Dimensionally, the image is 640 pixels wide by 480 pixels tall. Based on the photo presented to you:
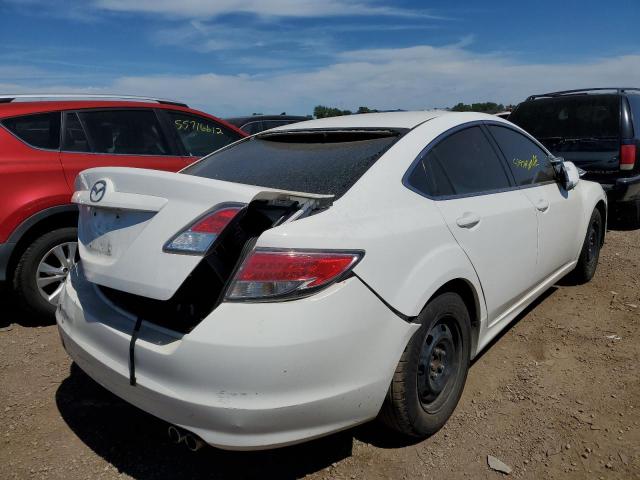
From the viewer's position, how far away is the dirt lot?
2299mm

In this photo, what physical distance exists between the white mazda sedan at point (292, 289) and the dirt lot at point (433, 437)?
0.76ft

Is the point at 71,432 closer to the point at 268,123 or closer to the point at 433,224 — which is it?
the point at 433,224

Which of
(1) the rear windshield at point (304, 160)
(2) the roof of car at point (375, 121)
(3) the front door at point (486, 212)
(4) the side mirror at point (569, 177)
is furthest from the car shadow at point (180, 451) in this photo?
(4) the side mirror at point (569, 177)

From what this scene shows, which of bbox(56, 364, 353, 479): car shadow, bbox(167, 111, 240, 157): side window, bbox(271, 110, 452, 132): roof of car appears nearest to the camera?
bbox(56, 364, 353, 479): car shadow

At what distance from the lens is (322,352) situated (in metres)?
1.83

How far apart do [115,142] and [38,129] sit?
2.05 feet

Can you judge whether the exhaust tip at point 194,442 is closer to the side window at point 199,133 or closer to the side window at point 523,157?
the side window at point 523,157

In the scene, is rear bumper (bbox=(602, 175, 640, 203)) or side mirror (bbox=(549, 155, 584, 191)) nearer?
side mirror (bbox=(549, 155, 584, 191))

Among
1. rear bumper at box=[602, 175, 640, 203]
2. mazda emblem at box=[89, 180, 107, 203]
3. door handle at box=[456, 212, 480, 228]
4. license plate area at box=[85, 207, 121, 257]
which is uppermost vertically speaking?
mazda emblem at box=[89, 180, 107, 203]

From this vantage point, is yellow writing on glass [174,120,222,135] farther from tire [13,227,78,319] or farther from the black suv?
the black suv

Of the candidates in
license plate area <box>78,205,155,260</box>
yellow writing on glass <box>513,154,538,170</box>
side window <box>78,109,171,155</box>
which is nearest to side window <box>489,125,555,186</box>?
yellow writing on glass <box>513,154,538,170</box>

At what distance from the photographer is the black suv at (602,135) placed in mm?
6152

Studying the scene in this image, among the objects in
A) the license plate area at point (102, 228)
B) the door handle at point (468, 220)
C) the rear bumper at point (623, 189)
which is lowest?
the rear bumper at point (623, 189)

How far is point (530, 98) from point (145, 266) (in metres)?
7.04
